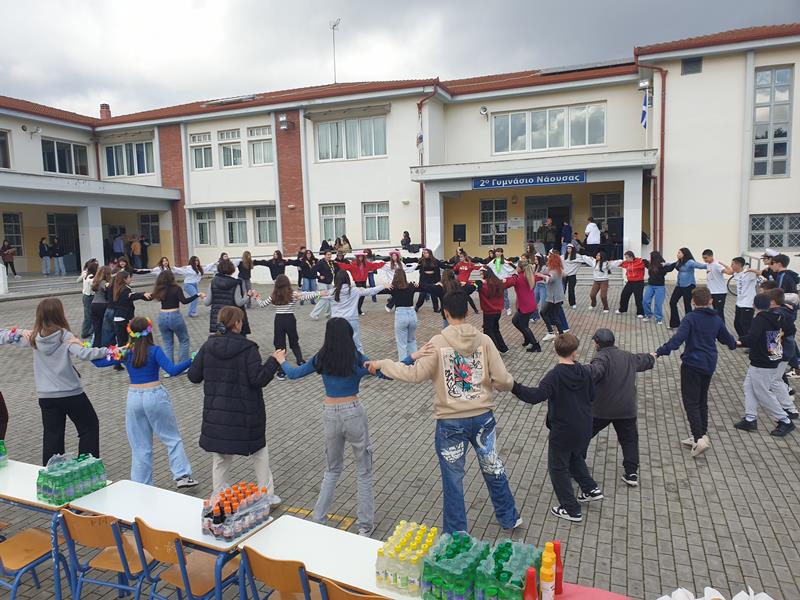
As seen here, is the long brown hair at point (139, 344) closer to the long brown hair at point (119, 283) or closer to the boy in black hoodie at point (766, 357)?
the long brown hair at point (119, 283)

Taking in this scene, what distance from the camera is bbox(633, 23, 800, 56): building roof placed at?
18.8 metres

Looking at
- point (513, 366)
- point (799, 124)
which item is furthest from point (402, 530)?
point (799, 124)

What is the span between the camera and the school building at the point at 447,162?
65.2ft

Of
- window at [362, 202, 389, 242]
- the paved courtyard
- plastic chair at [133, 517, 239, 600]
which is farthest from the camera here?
window at [362, 202, 389, 242]

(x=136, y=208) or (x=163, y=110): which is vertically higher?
(x=163, y=110)

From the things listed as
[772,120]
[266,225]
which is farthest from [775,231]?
[266,225]

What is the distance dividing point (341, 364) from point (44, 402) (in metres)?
3.05

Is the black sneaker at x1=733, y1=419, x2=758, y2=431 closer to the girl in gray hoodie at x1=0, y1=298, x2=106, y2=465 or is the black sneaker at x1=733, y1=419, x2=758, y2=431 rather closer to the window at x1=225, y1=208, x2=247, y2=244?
the girl in gray hoodie at x1=0, y1=298, x2=106, y2=465

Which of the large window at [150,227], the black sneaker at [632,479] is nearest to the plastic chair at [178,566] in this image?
the black sneaker at [632,479]

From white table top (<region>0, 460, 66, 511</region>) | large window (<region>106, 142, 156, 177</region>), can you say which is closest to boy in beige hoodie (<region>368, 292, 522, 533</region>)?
white table top (<region>0, 460, 66, 511</region>)

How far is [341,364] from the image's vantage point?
4520 mm

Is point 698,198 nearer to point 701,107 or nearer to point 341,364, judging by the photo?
point 701,107

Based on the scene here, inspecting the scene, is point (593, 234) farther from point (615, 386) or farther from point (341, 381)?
point (341, 381)

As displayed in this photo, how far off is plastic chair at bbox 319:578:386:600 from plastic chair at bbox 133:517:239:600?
0.77 meters
